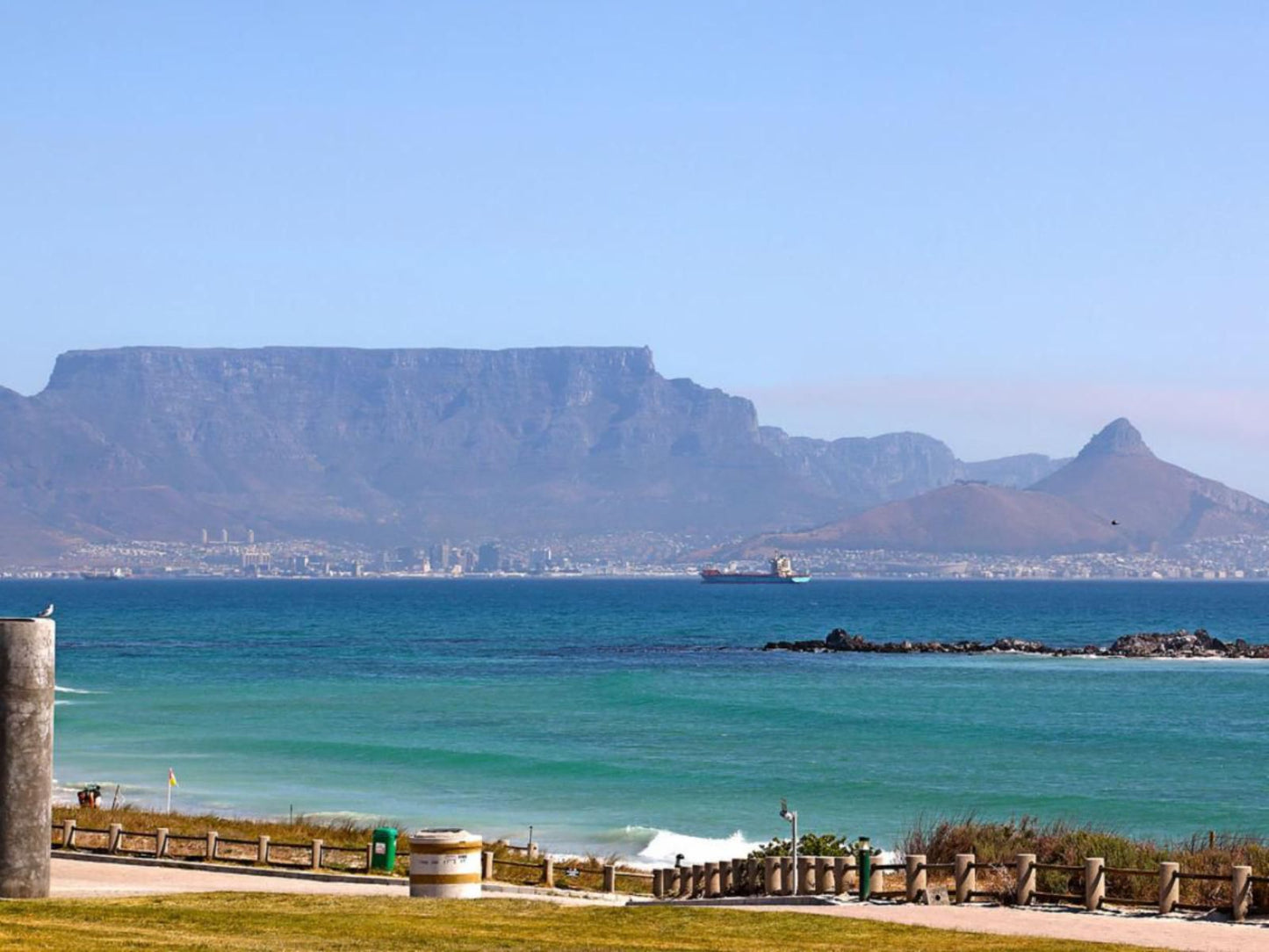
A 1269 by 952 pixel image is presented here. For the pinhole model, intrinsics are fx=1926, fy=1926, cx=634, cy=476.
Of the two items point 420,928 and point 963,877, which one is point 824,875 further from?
point 420,928

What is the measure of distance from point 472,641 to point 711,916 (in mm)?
130438

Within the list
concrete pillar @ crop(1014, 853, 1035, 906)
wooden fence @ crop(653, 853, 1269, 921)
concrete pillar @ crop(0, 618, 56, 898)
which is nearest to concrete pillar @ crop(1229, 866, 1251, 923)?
wooden fence @ crop(653, 853, 1269, 921)

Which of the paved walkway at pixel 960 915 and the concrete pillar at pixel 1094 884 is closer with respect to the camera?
the paved walkway at pixel 960 915

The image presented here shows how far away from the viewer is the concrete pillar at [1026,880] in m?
32.2

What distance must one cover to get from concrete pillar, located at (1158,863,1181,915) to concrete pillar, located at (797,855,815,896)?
6395 mm

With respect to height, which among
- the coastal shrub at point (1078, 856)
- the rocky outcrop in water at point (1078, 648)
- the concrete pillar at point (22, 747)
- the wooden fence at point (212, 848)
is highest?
the rocky outcrop in water at point (1078, 648)

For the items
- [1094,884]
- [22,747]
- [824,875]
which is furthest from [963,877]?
[22,747]

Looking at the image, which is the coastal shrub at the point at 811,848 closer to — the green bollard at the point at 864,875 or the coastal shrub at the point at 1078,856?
the coastal shrub at the point at 1078,856

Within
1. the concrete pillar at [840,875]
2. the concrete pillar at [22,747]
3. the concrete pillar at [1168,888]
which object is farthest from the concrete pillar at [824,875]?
the concrete pillar at [22,747]

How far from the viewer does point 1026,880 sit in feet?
106

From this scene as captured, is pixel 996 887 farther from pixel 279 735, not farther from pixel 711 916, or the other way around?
pixel 279 735

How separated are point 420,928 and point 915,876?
980 cm

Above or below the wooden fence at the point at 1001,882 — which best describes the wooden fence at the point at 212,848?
below

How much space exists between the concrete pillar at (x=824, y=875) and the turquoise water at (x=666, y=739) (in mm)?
16071
